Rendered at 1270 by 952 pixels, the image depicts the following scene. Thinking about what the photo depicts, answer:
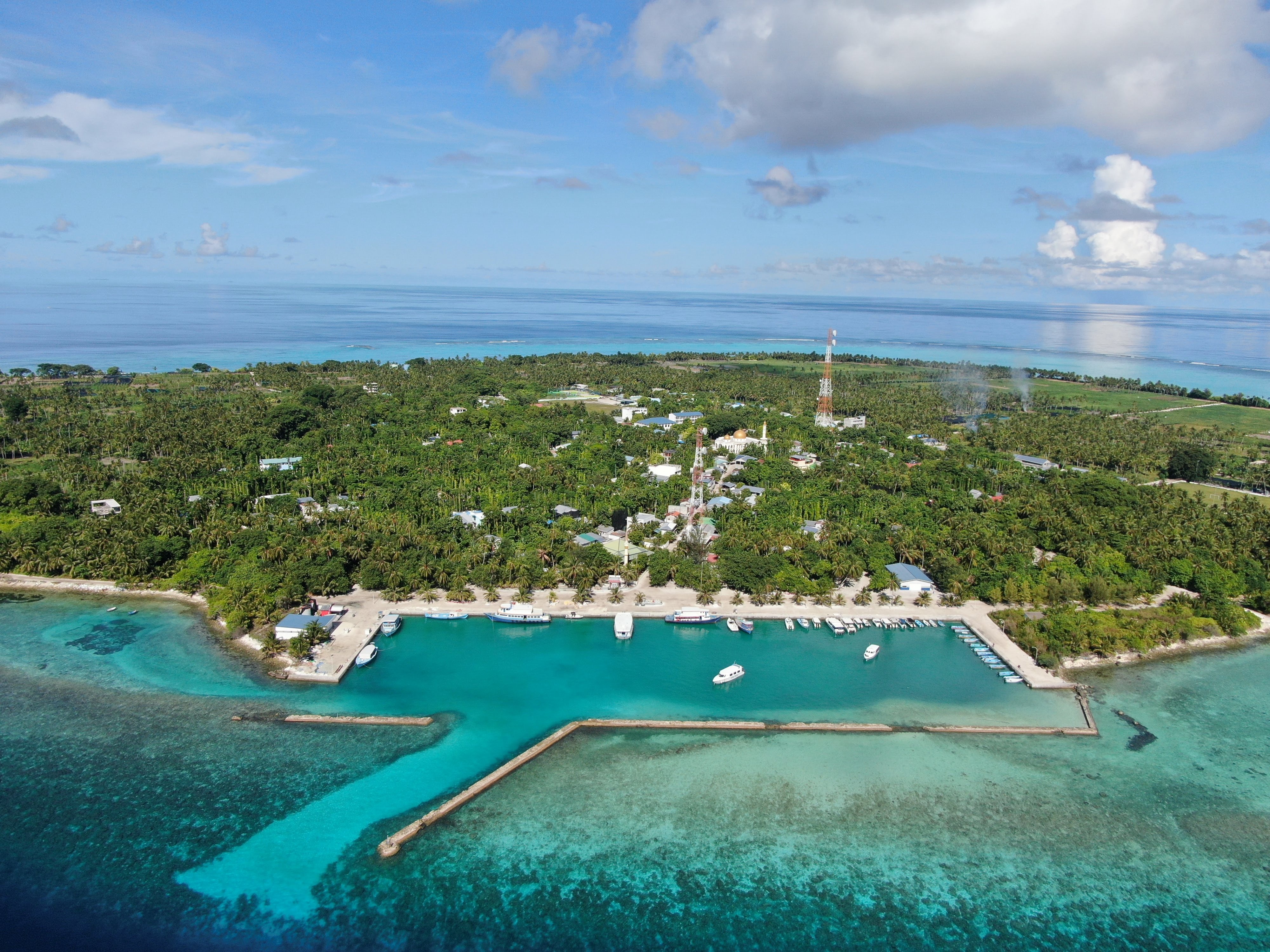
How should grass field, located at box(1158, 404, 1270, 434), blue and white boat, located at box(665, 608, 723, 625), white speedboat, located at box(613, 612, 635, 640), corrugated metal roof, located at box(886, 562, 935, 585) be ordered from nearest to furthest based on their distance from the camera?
white speedboat, located at box(613, 612, 635, 640), blue and white boat, located at box(665, 608, 723, 625), corrugated metal roof, located at box(886, 562, 935, 585), grass field, located at box(1158, 404, 1270, 434)

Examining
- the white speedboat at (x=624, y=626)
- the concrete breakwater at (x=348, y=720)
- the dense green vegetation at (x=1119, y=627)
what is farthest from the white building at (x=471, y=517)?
the dense green vegetation at (x=1119, y=627)

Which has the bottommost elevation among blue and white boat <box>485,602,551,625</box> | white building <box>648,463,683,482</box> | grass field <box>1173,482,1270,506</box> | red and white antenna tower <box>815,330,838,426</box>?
blue and white boat <box>485,602,551,625</box>

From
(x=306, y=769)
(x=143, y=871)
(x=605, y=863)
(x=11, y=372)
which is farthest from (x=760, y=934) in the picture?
(x=11, y=372)

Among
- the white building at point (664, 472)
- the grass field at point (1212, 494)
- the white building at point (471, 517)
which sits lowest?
the grass field at point (1212, 494)

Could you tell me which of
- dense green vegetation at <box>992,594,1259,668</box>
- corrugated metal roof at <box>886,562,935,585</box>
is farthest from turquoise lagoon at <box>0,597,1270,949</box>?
corrugated metal roof at <box>886,562,935,585</box>

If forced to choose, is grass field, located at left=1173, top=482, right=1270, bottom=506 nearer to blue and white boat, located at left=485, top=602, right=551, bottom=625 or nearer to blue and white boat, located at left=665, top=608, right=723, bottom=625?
blue and white boat, located at left=665, top=608, right=723, bottom=625

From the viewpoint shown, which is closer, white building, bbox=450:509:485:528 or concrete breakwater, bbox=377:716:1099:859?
concrete breakwater, bbox=377:716:1099:859

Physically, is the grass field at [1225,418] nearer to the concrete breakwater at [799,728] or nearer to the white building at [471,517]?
the concrete breakwater at [799,728]
